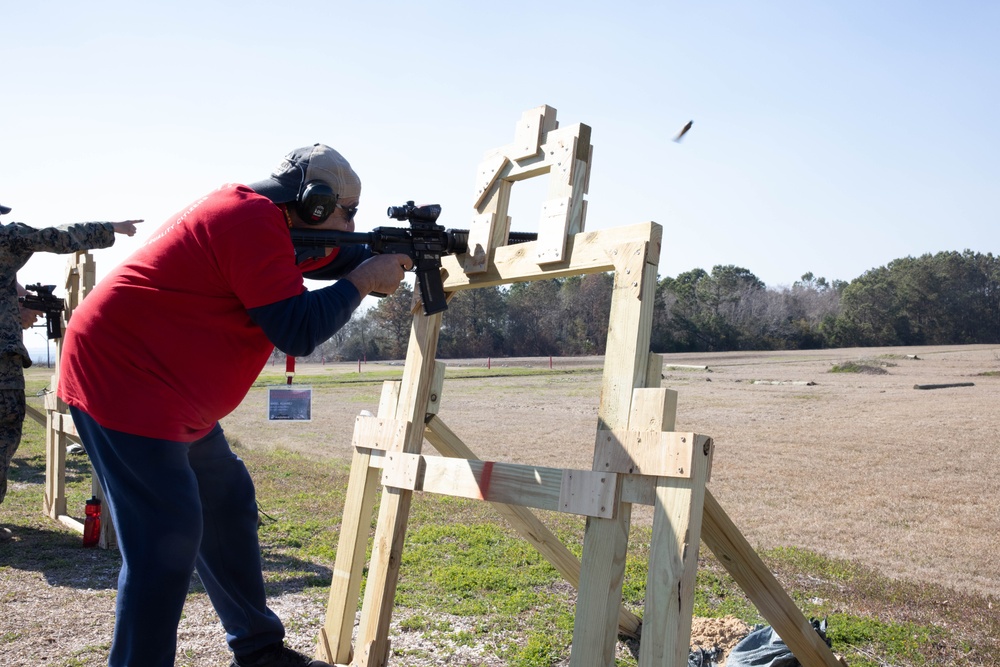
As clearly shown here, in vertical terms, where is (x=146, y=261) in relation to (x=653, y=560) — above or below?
above

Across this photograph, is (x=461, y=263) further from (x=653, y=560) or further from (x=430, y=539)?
(x=430, y=539)

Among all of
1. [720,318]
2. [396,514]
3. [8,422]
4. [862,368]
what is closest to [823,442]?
[396,514]

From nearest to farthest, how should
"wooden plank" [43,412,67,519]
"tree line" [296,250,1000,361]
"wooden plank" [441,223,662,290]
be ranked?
"wooden plank" [441,223,662,290], "wooden plank" [43,412,67,519], "tree line" [296,250,1000,361]

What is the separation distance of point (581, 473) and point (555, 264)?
789mm

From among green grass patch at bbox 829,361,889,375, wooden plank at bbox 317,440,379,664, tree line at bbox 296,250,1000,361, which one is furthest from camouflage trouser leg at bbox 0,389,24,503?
tree line at bbox 296,250,1000,361

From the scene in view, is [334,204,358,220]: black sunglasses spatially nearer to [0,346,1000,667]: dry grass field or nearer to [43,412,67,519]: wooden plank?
[0,346,1000,667]: dry grass field

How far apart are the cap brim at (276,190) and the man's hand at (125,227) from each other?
124 inches

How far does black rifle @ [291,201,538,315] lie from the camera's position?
9.72 feet

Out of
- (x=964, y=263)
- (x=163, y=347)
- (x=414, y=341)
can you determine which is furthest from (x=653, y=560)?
(x=964, y=263)

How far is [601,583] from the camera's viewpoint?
2406 millimetres

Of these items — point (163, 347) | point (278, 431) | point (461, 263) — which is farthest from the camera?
point (278, 431)

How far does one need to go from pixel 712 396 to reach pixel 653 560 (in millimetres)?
15954

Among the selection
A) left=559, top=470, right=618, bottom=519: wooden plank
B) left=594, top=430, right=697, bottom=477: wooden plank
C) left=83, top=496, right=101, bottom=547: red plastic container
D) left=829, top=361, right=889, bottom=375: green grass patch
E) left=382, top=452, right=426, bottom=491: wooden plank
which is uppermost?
left=829, top=361, right=889, bottom=375: green grass patch

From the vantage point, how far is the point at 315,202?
2.77 metres
